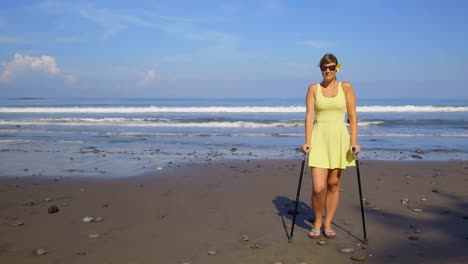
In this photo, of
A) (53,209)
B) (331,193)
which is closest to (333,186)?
(331,193)

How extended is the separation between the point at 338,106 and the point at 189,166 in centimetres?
→ 613

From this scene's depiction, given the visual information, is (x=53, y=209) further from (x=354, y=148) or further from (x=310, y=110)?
(x=354, y=148)

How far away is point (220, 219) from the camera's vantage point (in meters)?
5.59

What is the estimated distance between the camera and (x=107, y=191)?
729cm

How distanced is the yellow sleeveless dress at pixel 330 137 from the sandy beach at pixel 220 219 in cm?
95

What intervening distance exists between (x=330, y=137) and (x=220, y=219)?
1.99m

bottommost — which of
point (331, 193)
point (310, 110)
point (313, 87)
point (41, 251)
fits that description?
point (41, 251)

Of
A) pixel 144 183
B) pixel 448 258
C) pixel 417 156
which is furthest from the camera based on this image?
pixel 417 156

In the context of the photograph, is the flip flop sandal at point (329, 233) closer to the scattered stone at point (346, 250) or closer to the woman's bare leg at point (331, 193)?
the woman's bare leg at point (331, 193)

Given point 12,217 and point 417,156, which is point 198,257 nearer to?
point 12,217

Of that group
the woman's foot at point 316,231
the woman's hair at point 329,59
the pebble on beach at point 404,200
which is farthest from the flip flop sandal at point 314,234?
the pebble on beach at point 404,200

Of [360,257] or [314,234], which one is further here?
[314,234]

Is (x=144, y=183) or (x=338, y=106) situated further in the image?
(x=144, y=183)

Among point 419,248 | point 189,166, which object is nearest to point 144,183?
point 189,166
